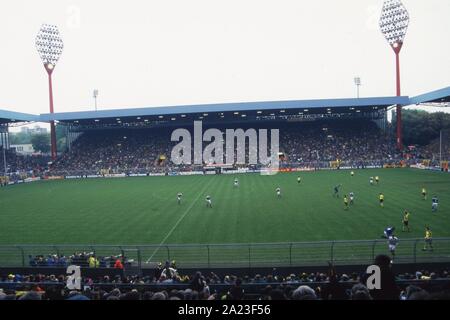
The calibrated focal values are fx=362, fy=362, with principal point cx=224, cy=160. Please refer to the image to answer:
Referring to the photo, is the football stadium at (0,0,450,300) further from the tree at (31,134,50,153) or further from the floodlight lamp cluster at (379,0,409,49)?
the tree at (31,134,50,153)

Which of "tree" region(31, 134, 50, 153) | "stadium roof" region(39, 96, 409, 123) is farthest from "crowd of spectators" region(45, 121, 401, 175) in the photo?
"tree" region(31, 134, 50, 153)

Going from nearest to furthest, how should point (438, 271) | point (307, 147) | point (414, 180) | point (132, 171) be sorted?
1. point (438, 271)
2. point (414, 180)
3. point (132, 171)
4. point (307, 147)

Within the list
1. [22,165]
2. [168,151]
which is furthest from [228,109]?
[22,165]

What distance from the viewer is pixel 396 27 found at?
57.7 meters

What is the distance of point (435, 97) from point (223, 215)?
134 ft

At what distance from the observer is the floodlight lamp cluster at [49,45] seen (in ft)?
202

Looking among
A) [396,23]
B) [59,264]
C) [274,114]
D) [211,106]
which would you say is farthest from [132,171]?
[396,23]

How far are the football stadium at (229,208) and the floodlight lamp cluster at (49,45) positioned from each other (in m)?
0.22

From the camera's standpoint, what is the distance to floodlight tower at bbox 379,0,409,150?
56250 mm

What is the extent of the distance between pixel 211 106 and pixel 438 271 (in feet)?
157

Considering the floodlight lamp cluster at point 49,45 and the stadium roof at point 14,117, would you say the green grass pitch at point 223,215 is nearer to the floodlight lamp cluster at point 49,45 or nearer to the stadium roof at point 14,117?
the stadium roof at point 14,117

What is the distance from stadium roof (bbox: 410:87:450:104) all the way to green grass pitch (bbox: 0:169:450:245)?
17289 mm

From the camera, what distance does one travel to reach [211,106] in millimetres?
57156
